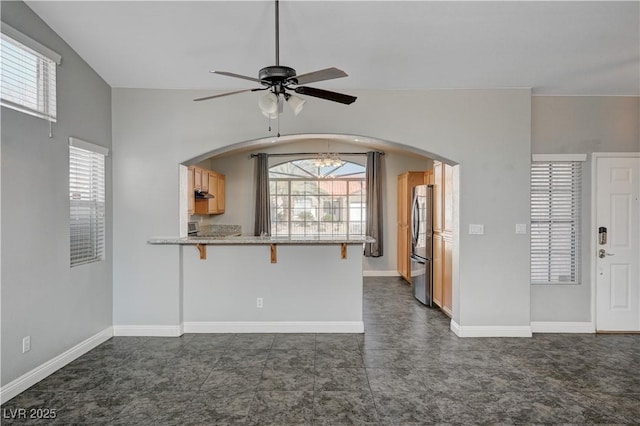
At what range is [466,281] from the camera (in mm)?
4230

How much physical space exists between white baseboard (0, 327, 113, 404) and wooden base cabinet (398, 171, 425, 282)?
507cm

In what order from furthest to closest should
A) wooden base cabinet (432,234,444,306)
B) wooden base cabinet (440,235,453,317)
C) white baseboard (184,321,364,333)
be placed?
1. wooden base cabinet (432,234,444,306)
2. wooden base cabinet (440,235,453,317)
3. white baseboard (184,321,364,333)

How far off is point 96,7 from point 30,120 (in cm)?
104

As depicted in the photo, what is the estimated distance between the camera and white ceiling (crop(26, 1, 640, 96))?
3.06 metres

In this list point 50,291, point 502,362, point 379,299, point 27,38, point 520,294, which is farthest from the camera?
point 379,299

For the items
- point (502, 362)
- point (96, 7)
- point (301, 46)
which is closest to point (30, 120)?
point (96, 7)

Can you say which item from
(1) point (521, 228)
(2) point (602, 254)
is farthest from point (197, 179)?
(2) point (602, 254)

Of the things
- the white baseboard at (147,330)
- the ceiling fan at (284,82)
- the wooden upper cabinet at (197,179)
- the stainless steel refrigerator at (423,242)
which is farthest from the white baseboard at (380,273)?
the ceiling fan at (284,82)

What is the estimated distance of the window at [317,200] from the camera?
816 centimetres

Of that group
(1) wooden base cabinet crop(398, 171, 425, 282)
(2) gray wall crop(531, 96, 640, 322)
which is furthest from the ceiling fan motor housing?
(1) wooden base cabinet crop(398, 171, 425, 282)

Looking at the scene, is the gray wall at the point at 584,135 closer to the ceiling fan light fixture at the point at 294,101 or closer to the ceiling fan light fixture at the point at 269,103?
the ceiling fan light fixture at the point at 294,101

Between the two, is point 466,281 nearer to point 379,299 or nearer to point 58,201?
point 379,299

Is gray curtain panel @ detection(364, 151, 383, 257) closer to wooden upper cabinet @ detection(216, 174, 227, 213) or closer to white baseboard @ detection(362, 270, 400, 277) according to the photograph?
white baseboard @ detection(362, 270, 400, 277)

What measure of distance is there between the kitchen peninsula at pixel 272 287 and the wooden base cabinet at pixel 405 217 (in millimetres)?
3069
